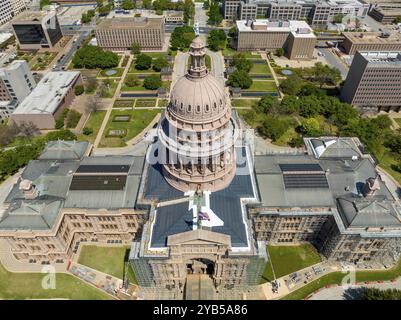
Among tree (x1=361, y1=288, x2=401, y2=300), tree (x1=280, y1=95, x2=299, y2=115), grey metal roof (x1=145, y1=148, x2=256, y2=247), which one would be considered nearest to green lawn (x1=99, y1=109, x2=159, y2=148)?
grey metal roof (x1=145, y1=148, x2=256, y2=247)

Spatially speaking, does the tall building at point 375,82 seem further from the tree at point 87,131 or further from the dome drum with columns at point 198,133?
the tree at point 87,131

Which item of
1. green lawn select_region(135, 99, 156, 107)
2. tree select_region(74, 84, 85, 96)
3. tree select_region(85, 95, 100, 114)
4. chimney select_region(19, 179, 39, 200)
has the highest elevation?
chimney select_region(19, 179, 39, 200)

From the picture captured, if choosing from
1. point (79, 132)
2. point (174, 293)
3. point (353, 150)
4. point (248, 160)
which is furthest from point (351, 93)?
point (79, 132)

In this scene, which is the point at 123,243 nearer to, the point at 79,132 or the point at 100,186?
the point at 100,186

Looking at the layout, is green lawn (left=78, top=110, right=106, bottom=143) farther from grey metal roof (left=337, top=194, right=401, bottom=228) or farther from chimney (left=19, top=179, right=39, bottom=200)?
grey metal roof (left=337, top=194, right=401, bottom=228)

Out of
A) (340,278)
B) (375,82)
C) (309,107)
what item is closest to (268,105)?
(309,107)

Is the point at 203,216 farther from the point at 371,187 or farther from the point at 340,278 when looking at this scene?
the point at 371,187
